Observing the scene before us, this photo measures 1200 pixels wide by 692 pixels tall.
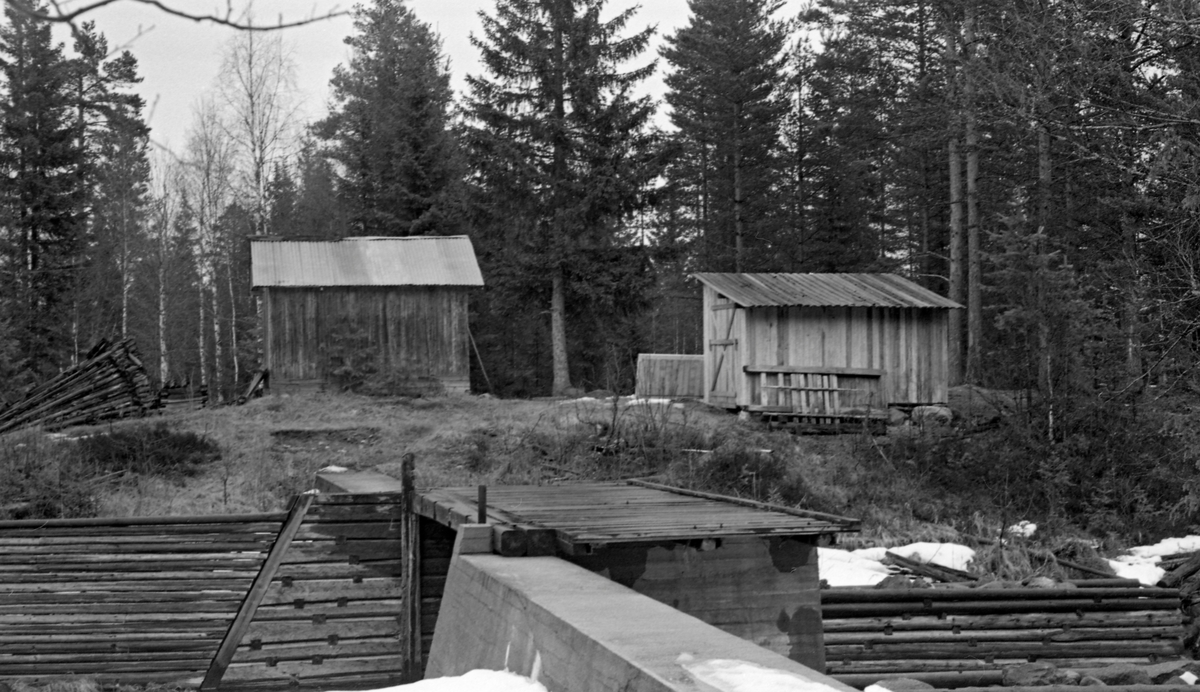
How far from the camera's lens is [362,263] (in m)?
27.3

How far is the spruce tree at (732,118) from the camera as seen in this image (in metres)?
34.7

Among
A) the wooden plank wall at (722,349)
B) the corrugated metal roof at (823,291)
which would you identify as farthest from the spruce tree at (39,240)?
the corrugated metal roof at (823,291)

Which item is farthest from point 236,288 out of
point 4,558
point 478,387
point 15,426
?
point 4,558

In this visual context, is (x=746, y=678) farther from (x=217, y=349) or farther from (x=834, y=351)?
(x=217, y=349)

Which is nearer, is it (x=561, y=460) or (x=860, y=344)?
(x=561, y=460)

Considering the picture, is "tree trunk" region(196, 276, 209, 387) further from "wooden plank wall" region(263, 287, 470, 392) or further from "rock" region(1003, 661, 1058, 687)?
"rock" region(1003, 661, 1058, 687)

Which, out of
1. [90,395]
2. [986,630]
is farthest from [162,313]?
[986,630]

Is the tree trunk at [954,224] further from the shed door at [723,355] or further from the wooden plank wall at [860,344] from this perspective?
the shed door at [723,355]

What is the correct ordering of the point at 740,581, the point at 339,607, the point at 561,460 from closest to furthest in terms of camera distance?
the point at 740,581
the point at 339,607
the point at 561,460

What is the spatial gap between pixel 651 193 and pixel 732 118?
534 cm

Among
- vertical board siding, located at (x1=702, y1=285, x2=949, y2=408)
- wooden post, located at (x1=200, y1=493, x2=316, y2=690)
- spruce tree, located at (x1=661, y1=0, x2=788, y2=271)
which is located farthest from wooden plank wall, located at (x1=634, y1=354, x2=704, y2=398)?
wooden post, located at (x1=200, y1=493, x2=316, y2=690)

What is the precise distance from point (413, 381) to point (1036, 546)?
14.8 m

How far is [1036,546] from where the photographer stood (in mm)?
15625

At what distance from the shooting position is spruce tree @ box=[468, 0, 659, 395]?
3109cm
